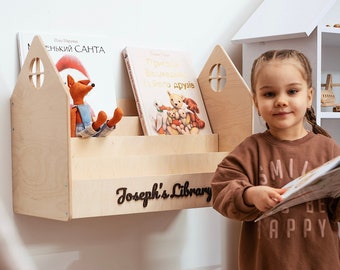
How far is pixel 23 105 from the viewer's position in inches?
53.6

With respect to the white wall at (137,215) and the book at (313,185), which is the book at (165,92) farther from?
the book at (313,185)

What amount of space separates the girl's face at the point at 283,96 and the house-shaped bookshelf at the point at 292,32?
1.12 ft

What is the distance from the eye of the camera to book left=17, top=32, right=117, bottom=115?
Result: 146cm

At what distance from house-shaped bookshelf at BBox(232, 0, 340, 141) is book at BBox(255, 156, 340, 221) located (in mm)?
488

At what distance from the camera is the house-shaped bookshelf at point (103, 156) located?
4.00 feet

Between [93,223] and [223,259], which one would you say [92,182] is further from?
[223,259]

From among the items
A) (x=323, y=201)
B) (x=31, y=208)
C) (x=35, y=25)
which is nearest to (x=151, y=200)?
(x=31, y=208)

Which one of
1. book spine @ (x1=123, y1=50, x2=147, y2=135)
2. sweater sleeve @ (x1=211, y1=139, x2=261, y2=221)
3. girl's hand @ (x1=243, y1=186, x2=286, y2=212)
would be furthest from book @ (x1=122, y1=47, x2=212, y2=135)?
girl's hand @ (x1=243, y1=186, x2=286, y2=212)

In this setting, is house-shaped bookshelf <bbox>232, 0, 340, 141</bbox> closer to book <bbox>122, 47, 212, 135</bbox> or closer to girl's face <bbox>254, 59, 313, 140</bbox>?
book <bbox>122, 47, 212, 135</bbox>

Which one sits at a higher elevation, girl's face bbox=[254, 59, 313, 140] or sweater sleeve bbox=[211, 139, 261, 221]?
girl's face bbox=[254, 59, 313, 140]

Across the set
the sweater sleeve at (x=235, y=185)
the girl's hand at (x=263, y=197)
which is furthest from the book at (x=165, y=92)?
the girl's hand at (x=263, y=197)

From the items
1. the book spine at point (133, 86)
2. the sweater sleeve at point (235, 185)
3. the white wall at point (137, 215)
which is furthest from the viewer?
the book spine at point (133, 86)

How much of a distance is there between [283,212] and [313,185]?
0.58ft

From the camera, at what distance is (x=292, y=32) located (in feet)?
5.15
